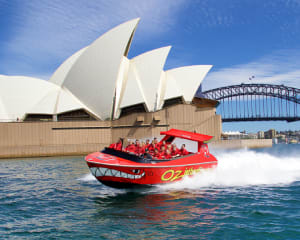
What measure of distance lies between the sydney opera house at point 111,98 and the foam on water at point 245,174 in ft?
67.5

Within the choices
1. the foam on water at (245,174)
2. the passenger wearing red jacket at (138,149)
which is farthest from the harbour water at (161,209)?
the passenger wearing red jacket at (138,149)

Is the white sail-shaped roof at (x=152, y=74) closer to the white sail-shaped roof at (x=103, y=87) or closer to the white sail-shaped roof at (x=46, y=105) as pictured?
the white sail-shaped roof at (x=103, y=87)

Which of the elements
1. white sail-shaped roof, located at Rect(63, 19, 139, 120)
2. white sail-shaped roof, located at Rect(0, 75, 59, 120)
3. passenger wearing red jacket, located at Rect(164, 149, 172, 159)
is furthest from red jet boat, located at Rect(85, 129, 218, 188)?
white sail-shaped roof, located at Rect(0, 75, 59, 120)

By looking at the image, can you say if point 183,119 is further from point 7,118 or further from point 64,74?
point 7,118

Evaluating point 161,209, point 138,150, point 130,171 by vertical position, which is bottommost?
point 161,209

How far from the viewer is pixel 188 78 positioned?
3928 centimetres

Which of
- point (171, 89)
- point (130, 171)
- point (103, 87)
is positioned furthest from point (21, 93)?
point (130, 171)

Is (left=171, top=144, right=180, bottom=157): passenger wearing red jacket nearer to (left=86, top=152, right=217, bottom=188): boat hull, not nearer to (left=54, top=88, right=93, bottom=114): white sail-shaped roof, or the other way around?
(left=86, top=152, right=217, bottom=188): boat hull

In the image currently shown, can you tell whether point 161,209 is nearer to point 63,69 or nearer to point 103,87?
point 103,87

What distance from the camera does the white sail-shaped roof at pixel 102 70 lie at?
35812mm

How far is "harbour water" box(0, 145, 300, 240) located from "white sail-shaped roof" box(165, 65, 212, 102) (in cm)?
2619

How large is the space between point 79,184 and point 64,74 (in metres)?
31.4

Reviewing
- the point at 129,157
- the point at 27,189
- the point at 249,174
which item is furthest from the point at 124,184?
the point at 249,174

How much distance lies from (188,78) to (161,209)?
32799 millimetres
